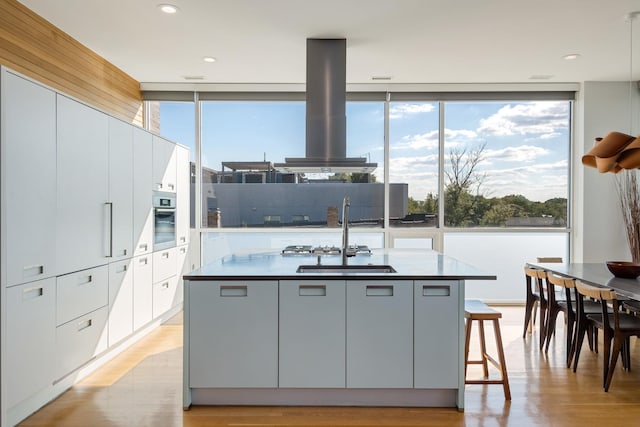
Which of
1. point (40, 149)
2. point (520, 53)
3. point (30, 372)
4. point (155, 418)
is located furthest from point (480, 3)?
point (30, 372)

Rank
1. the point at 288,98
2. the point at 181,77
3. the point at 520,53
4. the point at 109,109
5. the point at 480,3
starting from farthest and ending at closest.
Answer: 1. the point at 288,98
2. the point at 181,77
3. the point at 109,109
4. the point at 520,53
5. the point at 480,3

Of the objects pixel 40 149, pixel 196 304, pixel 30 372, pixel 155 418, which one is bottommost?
pixel 155 418

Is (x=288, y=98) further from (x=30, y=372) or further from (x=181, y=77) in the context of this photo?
(x=30, y=372)

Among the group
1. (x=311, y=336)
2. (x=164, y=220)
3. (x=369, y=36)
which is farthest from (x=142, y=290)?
(x=369, y=36)

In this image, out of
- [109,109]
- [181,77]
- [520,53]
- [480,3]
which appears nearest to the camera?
[480,3]

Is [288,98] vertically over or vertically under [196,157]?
over

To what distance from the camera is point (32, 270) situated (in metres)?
2.89

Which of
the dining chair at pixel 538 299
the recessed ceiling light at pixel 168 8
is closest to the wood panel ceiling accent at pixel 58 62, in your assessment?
the recessed ceiling light at pixel 168 8

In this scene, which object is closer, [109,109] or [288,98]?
[109,109]

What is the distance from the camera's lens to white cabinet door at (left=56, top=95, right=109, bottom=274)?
322 centimetres

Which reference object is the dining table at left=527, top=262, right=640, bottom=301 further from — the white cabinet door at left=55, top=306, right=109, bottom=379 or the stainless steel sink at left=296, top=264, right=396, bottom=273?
the white cabinet door at left=55, top=306, right=109, bottom=379

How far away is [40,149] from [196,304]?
144 centimetres

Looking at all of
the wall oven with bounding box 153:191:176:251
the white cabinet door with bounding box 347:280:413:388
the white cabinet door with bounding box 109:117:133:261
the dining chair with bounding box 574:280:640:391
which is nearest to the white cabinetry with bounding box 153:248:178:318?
the wall oven with bounding box 153:191:176:251

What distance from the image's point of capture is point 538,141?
20.2ft
